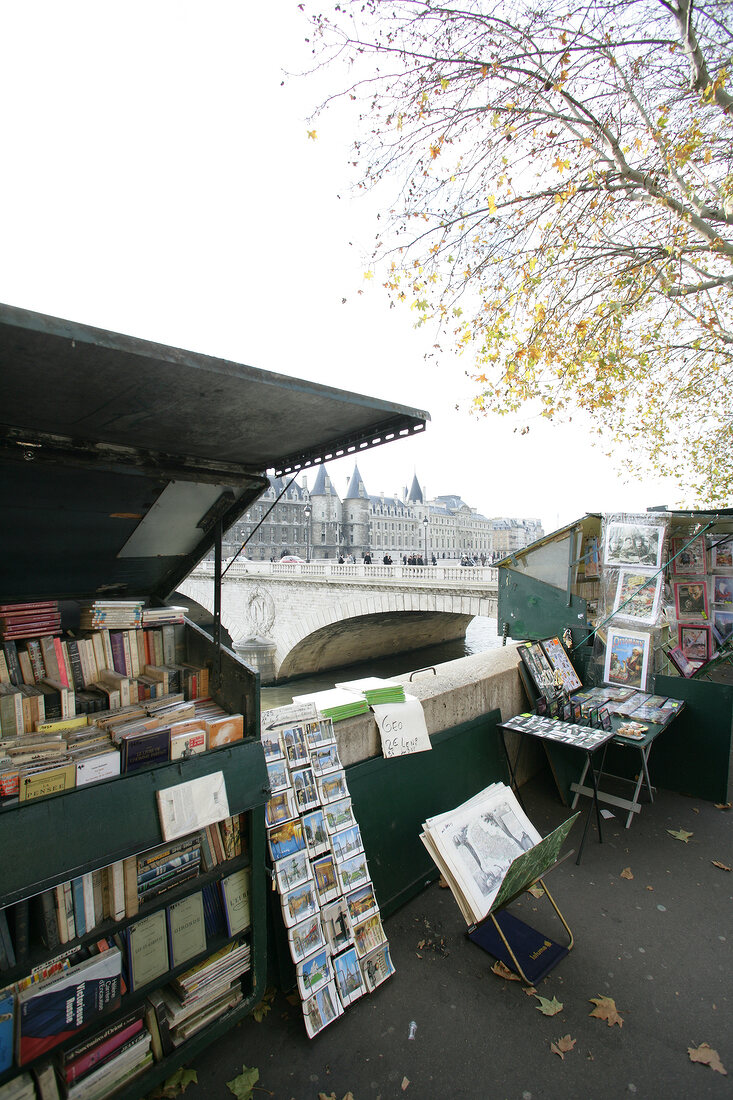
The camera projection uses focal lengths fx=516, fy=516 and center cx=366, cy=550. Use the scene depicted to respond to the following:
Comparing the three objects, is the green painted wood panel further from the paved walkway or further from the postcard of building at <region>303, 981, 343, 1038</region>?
the postcard of building at <region>303, 981, 343, 1038</region>

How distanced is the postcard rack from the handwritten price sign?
2.98 feet

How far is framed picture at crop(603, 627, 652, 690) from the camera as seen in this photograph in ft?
15.5

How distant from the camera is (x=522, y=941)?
113 inches

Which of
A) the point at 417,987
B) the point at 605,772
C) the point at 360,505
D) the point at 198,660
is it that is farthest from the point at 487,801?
the point at 360,505

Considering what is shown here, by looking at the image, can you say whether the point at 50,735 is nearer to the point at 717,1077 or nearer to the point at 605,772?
the point at 717,1077

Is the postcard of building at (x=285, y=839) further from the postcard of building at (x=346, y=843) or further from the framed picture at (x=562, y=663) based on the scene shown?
the framed picture at (x=562, y=663)

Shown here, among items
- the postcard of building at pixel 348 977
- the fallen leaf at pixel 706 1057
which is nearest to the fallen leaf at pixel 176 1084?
the postcard of building at pixel 348 977

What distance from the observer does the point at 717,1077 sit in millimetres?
2102

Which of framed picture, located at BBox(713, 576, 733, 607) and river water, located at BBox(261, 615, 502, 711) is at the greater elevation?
framed picture, located at BBox(713, 576, 733, 607)

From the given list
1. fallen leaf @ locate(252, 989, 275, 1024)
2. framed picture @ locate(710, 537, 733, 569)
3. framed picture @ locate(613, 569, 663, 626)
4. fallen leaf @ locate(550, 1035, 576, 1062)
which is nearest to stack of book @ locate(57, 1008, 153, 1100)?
fallen leaf @ locate(252, 989, 275, 1024)

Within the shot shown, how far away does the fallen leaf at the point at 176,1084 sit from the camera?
6.81ft

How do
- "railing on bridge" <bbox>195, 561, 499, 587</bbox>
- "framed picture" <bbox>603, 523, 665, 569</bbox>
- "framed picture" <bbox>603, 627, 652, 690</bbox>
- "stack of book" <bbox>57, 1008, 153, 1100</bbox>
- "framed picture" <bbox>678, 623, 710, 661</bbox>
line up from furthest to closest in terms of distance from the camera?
1. "railing on bridge" <bbox>195, 561, 499, 587</bbox>
2. "framed picture" <bbox>678, 623, 710, 661</bbox>
3. "framed picture" <bbox>603, 523, 665, 569</bbox>
4. "framed picture" <bbox>603, 627, 652, 690</bbox>
5. "stack of book" <bbox>57, 1008, 153, 1100</bbox>

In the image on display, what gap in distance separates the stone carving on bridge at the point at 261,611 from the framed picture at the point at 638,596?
23997 millimetres

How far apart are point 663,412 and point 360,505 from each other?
64103 mm
